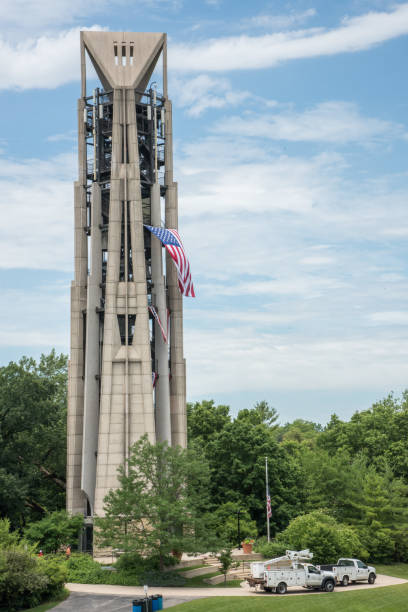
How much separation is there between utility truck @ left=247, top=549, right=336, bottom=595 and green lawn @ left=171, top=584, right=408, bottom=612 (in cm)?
144

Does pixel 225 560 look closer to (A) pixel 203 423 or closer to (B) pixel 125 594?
(B) pixel 125 594

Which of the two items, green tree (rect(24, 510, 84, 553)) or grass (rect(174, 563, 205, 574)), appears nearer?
grass (rect(174, 563, 205, 574))

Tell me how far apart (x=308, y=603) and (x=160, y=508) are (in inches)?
414

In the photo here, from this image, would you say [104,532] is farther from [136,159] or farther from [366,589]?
[136,159]

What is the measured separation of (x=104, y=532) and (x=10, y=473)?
687 inches

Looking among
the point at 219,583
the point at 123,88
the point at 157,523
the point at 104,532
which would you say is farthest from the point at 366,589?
the point at 123,88

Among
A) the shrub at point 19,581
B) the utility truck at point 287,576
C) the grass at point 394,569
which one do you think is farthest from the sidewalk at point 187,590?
the grass at point 394,569

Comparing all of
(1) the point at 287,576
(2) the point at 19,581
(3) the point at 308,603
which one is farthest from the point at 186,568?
(2) the point at 19,581

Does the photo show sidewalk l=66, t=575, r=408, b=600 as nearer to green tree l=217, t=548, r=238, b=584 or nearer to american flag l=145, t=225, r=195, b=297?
green tree l=217, t=548, r=238, b=584

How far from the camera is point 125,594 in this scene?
4191 cm

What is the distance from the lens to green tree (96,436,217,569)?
44.2 metres

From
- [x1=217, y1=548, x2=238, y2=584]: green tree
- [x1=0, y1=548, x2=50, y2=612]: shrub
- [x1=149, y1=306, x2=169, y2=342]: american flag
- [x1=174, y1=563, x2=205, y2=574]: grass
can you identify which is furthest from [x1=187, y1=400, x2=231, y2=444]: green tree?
[x1=0, y1=548, x2=50, y2=612]: shrub

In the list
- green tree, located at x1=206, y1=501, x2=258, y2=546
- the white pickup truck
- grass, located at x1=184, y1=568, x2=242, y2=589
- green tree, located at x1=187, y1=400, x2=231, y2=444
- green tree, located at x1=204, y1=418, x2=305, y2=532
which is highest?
green tree, located at x1=187, y1=400, x2=231, y2=444

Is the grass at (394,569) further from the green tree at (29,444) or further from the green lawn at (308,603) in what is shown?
the green tree at (29,444)
